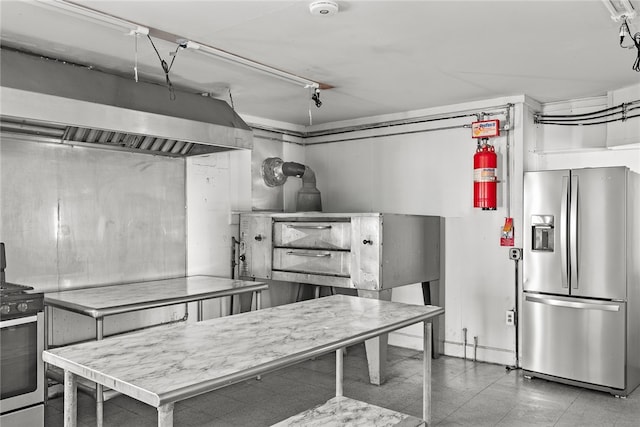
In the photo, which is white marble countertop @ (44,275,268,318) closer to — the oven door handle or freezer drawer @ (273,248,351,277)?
the oven door handle

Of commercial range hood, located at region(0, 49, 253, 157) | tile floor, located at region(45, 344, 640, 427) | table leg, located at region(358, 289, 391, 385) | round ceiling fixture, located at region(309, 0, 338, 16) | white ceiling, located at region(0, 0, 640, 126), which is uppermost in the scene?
white ceiling, located at region(0, 0, 640, 126)

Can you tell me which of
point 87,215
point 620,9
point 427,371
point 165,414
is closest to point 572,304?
point 427,371

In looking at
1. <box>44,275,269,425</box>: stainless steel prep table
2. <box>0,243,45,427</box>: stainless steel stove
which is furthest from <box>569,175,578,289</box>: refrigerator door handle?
<box>0,243,45,427</box>: stainless steel stove

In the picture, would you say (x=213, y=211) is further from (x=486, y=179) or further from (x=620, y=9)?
(x=620, y=9)

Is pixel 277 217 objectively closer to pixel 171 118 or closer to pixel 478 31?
pixel 171 118

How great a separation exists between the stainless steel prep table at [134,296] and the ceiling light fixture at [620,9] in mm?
3326

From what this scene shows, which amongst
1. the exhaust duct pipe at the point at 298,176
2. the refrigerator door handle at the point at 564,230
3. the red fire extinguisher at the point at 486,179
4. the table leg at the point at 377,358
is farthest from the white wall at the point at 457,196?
the table leg at the point at 377,358

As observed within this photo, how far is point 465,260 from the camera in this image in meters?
5.31

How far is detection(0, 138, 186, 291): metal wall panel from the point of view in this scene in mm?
3836

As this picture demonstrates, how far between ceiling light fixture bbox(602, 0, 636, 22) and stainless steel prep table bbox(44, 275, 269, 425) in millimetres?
3326

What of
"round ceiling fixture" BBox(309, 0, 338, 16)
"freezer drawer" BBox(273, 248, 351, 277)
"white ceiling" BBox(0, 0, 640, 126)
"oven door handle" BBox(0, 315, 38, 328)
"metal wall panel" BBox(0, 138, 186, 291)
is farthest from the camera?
"freezer drawer" BBox(273, 248, 351, 277)

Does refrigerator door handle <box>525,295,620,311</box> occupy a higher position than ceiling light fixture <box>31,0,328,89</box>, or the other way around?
ceiling light fixture <box>31,0,328,89</box>

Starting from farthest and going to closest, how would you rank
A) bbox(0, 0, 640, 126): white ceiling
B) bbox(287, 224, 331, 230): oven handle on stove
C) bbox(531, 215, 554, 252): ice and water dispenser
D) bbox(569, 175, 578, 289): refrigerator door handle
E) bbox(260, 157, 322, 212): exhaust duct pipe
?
bbox(260, 157, 322, 212): exhaust duct pipe, bbox(287, 224, 331, 230): oven handle on stove, bbox(531, 215, 554, 252): ice and water dispenser, bbox(569, 175, 578, 289): refrigerator door handle, bbox(0, 0, 640, 126): white ceiling

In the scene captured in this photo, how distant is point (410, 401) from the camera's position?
4059 mm
